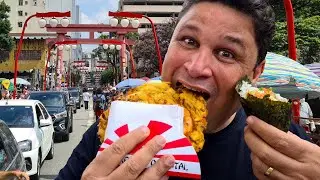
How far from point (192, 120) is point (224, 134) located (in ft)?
1.32

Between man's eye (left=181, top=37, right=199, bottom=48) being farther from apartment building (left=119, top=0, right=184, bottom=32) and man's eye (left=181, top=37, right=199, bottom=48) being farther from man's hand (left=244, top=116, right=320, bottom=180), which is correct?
apartment building (left=119, top=0, right=184, bottom=32)

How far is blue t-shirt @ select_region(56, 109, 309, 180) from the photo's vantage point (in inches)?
77.8

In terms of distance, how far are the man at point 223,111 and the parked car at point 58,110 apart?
1429 cm

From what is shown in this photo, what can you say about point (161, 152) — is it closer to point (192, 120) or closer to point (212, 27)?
point (192, 120)

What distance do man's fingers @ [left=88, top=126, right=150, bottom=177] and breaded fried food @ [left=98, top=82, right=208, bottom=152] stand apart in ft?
0.67

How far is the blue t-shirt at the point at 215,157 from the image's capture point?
1.98 metres

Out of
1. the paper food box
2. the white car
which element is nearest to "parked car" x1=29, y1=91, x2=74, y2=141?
the white car

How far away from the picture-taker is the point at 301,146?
59.0 inches

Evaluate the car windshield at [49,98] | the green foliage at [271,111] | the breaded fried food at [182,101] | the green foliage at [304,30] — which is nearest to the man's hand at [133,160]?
the breaded fried food at [182,101]

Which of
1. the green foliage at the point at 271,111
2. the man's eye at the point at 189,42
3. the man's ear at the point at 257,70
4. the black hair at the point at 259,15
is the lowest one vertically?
the green foliage at the point at 271,111

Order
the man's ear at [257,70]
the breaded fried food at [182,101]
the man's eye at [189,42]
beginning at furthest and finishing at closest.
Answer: the man's ear at [257,70] → the man's eye at [189,42] → the breaded fried food at [182,101]

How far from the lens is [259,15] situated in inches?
78.2

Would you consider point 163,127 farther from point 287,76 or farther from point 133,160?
point 287,76

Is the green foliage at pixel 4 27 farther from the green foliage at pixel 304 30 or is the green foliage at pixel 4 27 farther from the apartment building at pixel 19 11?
the apartment building at pixel 19 11
